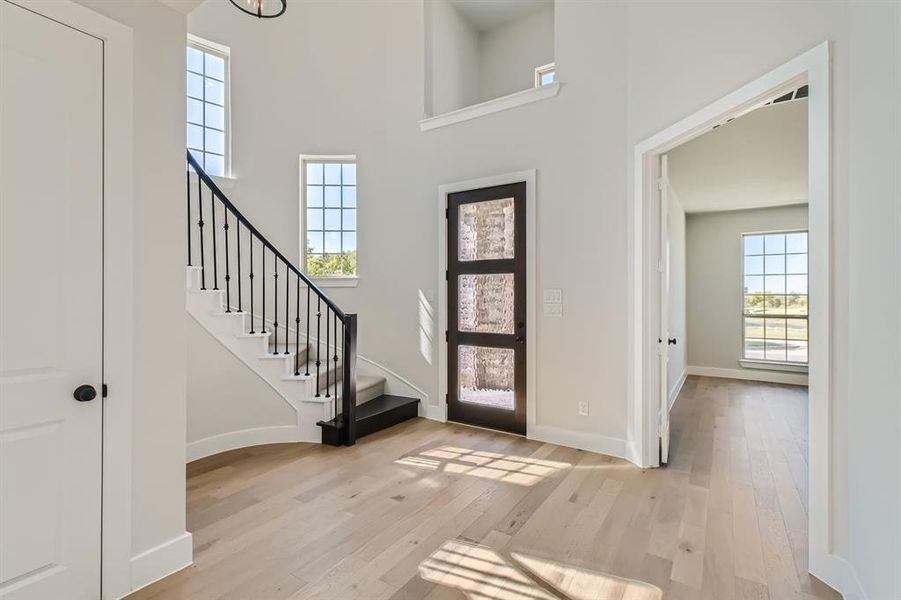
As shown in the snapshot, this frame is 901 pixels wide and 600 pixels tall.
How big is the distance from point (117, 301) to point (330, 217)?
359 cm

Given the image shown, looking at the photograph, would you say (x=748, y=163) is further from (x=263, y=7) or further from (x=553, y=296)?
(x=263, y=7)

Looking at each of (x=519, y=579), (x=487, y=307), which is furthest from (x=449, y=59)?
(x=519, y=579)

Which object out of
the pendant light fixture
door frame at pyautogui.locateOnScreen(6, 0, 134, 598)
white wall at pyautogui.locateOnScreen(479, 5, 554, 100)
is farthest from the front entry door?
door frame at pyautogui.locateOnScreen(6, 0, 134, 598)

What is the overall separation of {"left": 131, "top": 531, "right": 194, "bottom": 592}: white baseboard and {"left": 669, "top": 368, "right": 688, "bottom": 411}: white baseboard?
5.09 meters

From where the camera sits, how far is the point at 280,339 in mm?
5031

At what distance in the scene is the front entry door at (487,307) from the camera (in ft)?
13.6

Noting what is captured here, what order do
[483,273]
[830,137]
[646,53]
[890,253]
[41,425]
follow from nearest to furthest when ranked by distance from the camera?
[890,253], [41,425], [830,137], [646,53], [483,273]

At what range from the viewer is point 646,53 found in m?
3.30

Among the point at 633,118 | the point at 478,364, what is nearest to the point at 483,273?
the point at 478,364

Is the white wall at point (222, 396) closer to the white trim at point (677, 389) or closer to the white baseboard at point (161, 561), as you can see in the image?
the white baseboard at point (161, 561)

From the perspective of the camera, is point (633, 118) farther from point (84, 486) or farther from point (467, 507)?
point (84, 486)

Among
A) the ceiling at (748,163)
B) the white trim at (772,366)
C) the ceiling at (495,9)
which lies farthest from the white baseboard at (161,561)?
the white trim at (772,366)

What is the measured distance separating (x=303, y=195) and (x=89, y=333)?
371 cm

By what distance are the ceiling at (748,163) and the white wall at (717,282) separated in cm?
44
